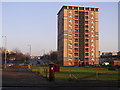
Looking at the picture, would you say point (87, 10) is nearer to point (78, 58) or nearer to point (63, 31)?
point (63, 31)

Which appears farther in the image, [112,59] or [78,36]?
[112,59]

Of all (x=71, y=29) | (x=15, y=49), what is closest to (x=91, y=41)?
(x=71, y=29)

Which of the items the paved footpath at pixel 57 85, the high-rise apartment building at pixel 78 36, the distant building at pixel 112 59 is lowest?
the distant building at pixel 112 59

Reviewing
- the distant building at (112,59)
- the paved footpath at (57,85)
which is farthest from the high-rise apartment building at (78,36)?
the paved footpath at (57,85)

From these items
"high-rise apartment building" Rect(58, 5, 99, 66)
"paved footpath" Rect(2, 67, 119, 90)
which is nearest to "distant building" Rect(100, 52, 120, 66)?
"high-rise apartment building" Rect(58, 5, 99, 66)

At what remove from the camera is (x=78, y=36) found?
104125 mm

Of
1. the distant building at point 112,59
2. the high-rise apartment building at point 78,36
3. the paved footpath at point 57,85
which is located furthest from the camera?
the distant building at point 112,59

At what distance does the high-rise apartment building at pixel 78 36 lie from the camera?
102m

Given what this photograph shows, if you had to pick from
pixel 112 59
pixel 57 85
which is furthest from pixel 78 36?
pixel 57 85

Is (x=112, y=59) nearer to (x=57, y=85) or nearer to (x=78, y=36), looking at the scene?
(x=78, y=36)

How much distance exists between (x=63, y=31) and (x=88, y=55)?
58.8 ft

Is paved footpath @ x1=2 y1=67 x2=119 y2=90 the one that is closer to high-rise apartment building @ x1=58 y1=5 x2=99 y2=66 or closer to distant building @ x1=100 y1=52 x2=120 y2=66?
high-rise apartment building @ x1=58 y1=5 x2=99 y2=66

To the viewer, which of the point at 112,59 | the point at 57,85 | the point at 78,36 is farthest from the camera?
the point at 112,59

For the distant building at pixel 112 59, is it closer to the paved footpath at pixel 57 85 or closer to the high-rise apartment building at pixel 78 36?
the high-rise apartment building at pixel 78 36
